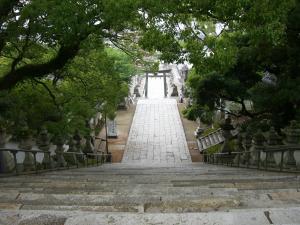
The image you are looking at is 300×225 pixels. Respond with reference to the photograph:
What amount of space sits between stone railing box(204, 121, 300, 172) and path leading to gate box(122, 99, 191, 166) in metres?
8.34

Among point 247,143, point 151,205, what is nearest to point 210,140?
point 247,143

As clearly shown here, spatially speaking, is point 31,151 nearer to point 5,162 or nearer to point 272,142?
point 5,162

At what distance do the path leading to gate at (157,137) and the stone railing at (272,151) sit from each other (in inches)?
328

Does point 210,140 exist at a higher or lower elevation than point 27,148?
lower

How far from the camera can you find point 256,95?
12.8m

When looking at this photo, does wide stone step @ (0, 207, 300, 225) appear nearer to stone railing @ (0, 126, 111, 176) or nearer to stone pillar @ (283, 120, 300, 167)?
stone railing @ (0, 126, 111, 176)

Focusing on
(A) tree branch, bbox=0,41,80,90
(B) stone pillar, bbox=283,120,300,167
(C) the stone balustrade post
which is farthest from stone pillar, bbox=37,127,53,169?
(B) stone pillar, bbox=283,120,300,167

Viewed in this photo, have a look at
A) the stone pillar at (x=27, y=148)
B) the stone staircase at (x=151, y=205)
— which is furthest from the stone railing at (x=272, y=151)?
the stone pillar at (x=27, y=148)

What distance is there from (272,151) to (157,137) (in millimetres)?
20532

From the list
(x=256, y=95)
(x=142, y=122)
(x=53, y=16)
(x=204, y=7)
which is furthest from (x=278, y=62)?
(x=142, y=122)

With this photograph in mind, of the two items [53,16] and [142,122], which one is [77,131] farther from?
[142,122]

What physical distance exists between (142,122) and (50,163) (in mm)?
23183

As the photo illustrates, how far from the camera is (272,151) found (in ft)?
38.5

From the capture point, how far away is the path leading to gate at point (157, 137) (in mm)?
26275
